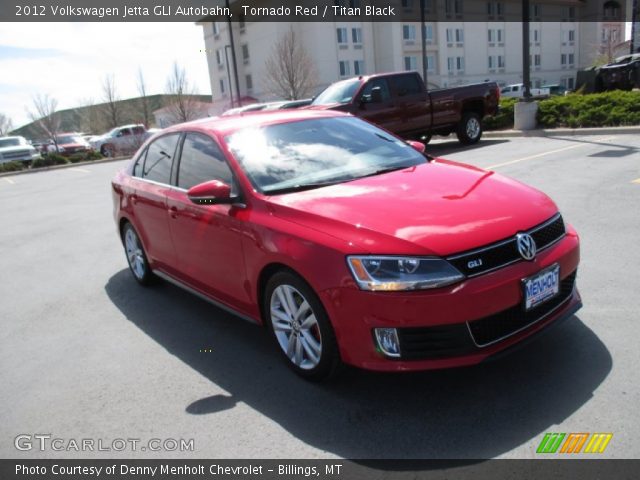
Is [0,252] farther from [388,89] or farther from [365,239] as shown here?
[388,89]

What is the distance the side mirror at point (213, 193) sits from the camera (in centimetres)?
374

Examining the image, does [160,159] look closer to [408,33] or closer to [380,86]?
[380,86]

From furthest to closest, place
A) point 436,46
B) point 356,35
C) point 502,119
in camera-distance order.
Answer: point 436,46 → point 356,35 → point 502,119

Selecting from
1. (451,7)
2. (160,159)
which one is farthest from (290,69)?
(160,159)

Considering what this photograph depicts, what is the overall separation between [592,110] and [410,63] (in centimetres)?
4399

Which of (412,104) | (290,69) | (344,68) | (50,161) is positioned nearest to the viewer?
(412,104)

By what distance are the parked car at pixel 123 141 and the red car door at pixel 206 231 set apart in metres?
27.6

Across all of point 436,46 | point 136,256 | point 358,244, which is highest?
point 436,46

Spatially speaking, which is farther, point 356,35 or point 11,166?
point 356,35

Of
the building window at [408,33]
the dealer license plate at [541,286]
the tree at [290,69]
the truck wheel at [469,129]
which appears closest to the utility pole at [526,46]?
the truck wheel at [469,129]

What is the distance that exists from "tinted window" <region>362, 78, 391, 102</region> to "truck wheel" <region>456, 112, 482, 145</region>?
2.49m

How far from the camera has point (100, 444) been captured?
10.3 ft

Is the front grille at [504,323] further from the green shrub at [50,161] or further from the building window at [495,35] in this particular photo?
the building window at [495,35]

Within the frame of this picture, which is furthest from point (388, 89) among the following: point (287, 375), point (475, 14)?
point (475, 14)
